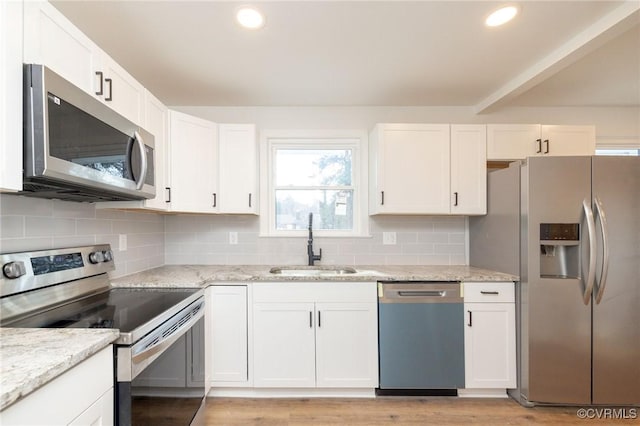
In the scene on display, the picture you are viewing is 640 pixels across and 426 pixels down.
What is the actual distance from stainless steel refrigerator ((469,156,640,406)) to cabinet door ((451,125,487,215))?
459 millimetres

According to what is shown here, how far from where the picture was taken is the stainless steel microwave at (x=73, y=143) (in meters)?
0.97

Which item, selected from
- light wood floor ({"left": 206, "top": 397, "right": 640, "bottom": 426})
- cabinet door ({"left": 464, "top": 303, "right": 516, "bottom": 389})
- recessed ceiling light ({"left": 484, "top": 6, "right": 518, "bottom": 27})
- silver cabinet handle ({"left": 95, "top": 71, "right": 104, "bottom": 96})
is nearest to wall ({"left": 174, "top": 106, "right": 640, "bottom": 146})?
recessed ceiling light ({"left": 484, "top": 6, "right": 518, "bottom": 27})

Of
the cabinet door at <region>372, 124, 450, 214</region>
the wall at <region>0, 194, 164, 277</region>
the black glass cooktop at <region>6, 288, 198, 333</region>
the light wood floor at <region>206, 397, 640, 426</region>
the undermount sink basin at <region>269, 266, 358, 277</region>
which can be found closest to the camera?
the black glass cooktop at <region>6, 288, 198, 333</region>

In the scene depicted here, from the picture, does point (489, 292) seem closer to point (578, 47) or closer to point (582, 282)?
point (582, 282)

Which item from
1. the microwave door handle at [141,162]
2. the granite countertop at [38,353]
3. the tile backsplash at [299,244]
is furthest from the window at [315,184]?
the granite countertop at [38,353]

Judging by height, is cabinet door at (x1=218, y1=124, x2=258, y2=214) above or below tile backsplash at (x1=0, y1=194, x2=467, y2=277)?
above

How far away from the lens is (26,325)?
44.4 inches

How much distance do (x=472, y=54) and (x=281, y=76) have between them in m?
1.32

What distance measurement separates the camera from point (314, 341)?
2.07 m

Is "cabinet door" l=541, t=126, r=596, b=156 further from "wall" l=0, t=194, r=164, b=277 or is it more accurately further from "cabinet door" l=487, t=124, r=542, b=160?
"wall" l=0, t=194, r=164, b=277

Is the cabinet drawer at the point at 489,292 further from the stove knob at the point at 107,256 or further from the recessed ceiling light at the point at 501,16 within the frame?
the stove knob at the point at 107,256

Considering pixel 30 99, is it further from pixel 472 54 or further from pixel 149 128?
pixel 472 54

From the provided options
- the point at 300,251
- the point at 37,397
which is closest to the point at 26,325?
the point at 37,397

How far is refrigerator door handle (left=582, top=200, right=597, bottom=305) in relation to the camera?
184 cm
